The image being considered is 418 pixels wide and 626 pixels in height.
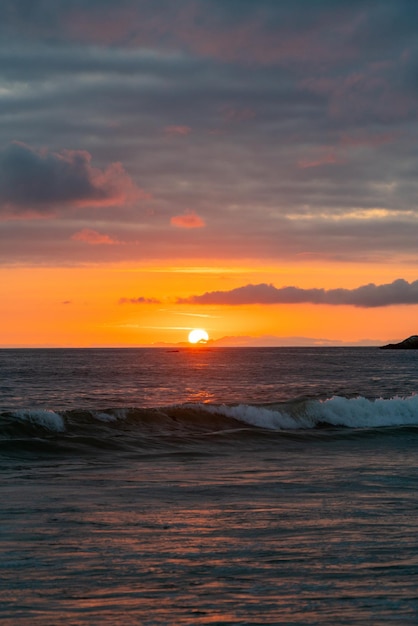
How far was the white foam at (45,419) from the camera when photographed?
28.0 meters

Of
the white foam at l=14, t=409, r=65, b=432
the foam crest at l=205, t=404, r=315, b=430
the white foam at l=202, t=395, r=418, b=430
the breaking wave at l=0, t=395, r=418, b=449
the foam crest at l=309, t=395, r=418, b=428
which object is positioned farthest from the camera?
the foam crest at l=309, t=395, r=418, b=428

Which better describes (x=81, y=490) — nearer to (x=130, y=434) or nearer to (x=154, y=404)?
(x=130, y=434)

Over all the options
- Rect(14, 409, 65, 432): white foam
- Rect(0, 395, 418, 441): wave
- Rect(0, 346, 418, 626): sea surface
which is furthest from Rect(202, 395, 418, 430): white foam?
Rect(14, 409, 65, 432): white foam

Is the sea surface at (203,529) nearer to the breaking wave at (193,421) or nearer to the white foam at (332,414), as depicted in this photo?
the breaking wave at (193,421)

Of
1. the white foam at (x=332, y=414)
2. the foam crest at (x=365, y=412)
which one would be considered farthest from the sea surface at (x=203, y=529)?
the foam crest at (x=365, y=412)

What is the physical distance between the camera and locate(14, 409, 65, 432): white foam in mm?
27984

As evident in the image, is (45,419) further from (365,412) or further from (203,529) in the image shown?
(365,412)

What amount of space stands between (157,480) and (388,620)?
33.6ft

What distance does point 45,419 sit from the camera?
92.5 ft

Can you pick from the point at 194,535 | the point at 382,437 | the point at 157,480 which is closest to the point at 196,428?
the point at 382,437

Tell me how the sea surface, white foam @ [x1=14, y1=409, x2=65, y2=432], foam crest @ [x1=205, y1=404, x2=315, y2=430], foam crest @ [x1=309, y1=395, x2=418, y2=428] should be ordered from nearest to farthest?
the sea surface, white foam @ [x1=14, y1=409, x2=65, y2=432], foam crest @ [x1=205, y1=404, x2=315, y2=430], foam crest @ [x1=309, y1=395, x2=418, y2=428]

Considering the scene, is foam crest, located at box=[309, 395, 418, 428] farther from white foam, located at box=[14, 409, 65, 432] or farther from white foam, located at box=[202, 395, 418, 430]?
white foam, located at box=[14, 409, 65, 432]

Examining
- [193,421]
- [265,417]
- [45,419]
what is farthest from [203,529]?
[265,417]

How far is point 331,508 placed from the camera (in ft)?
45.1
